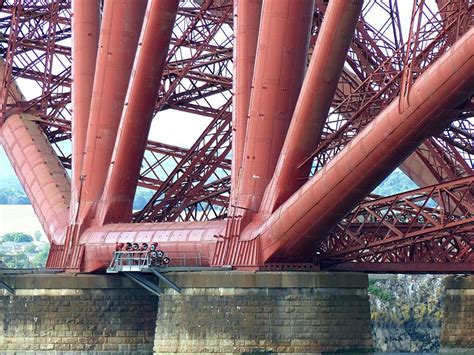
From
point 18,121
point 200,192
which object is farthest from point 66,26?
point 200,192

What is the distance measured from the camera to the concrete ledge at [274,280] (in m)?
74.9

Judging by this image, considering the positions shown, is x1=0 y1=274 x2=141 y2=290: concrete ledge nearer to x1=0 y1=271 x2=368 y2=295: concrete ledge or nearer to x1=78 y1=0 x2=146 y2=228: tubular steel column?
x1=78 y1=0 x2=146 y2=228: tubular steel column

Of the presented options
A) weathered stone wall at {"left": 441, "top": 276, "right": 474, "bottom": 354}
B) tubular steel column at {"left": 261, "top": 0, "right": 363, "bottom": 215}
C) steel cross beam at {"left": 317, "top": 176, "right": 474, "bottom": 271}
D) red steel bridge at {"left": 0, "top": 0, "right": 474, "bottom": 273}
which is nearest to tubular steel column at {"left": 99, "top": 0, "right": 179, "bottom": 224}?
red steel bridge at {"left": 0, "top": 0, "right": 474, "bottom": 273}

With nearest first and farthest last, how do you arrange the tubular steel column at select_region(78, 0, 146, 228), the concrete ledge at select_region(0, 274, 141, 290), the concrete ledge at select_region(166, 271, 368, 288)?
the concrete ledge at select_region(166, 271, 368, 288), the concrete ledge at select_region(0, 274, 141, 290), the tubular steel column at select_region(78, 0, 146, 228)

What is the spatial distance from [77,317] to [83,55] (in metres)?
13.1

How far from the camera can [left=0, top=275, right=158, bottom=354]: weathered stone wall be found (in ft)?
281

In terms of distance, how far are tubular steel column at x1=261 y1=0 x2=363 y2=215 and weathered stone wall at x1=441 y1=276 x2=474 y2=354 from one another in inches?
734

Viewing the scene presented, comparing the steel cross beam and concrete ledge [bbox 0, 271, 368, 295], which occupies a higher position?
the steel cross beam

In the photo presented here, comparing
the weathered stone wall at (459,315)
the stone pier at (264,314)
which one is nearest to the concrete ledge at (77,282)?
the stone pier at (264,314)

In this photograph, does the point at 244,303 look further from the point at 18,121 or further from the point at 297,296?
the point at 18,121

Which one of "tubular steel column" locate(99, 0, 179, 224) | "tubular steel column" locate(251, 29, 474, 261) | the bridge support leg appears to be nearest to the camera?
"tubular steel column" locate(251, 29, 474, 261)

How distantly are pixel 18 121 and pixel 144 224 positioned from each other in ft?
51.5

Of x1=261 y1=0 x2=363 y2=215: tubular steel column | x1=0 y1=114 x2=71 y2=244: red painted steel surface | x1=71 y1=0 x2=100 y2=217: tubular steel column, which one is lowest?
x1=261 y1=0 x2=363 y2=215: tubular steel column

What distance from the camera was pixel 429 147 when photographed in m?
88.2
